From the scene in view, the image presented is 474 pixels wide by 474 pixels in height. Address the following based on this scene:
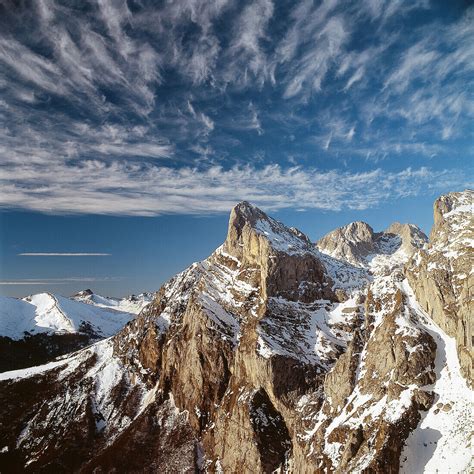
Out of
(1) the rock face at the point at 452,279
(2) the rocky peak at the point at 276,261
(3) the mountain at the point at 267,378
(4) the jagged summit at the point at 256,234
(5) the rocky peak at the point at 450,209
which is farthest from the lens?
(4) the jagged summit at the point at 256,234

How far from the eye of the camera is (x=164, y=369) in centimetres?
13550

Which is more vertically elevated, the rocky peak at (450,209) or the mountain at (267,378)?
the rocky peak at (450,209)

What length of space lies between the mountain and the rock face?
51 centimetres

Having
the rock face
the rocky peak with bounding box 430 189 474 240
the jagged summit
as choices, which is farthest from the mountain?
the rocky peak with bounding box 430 189 474 240

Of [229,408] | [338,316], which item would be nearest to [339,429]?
[229,408]

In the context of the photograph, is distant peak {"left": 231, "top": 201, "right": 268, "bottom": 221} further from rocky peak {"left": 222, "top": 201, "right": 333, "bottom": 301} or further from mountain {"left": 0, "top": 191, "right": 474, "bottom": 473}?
rocky peak {"left": 222, "top": 201, "right": 333, "bottom": 301}

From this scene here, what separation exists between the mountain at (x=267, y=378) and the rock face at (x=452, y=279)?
0.51m

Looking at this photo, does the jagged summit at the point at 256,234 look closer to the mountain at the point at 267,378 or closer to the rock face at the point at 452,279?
the mountain at the point at 267,378

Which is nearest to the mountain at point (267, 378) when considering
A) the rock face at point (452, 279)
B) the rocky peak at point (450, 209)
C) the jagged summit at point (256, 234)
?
the rock face at point (452, 279)

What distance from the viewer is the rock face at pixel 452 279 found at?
6392 centimetres

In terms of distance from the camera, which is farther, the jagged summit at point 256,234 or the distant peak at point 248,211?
the distant peak at point 248,211

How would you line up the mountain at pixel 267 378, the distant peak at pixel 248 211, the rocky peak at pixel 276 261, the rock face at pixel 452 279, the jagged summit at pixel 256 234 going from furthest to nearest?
the distant peak at pixel 248 211 → the jagged summit at pixel 256 234 → the rocky peak at pixel 276 261 → the rock face at pixel 452 279 → the mountain at pixel 267 378

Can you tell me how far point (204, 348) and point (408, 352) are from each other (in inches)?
2794

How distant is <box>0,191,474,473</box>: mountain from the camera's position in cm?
6225
